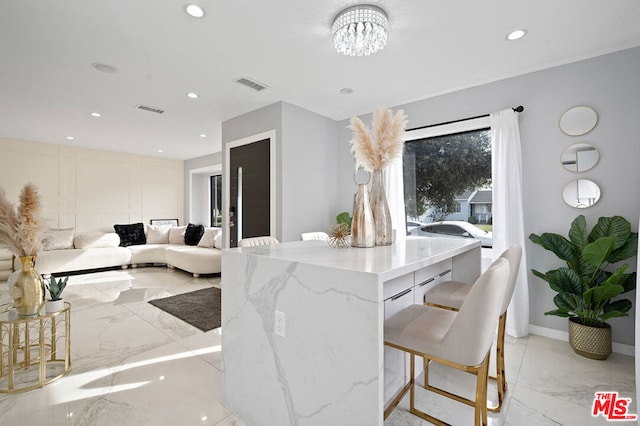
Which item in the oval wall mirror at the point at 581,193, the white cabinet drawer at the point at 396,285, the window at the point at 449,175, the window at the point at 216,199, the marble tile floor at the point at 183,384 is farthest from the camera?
the window at the point at 216,199

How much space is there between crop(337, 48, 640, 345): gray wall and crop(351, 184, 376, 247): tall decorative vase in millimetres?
2111

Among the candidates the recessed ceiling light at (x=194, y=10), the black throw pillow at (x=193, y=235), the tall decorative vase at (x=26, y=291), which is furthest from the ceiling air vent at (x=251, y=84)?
the black throw pillow at (x=193, y=235)

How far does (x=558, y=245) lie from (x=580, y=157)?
0.84 m

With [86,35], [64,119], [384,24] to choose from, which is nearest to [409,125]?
[384,24]

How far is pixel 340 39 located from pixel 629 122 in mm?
2513

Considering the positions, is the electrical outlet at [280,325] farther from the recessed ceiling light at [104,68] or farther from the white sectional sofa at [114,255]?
the white sectional sofa at [114,255]

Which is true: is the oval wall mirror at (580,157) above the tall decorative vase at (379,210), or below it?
above

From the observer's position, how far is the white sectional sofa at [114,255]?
5.07m

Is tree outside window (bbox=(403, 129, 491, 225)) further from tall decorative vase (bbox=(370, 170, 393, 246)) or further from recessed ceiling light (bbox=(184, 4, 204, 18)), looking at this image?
recessed ceiling light (bbox=(184, 4, 204, 18))

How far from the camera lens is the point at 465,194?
11.3ft

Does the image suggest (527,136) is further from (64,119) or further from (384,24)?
(64,119)

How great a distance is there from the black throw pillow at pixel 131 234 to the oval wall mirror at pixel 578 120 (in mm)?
7482

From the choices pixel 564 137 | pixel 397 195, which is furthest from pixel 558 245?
pixel 397 195

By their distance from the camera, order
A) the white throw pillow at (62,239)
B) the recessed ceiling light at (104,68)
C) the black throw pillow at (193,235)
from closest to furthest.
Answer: the recessed ceiling light at (104,68) < the white throw pillow at (62,239) < the black throw pillow at (193,235)
